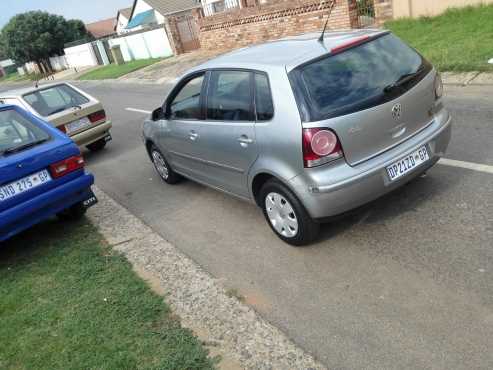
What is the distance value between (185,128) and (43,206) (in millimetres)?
1779

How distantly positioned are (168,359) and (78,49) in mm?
49974

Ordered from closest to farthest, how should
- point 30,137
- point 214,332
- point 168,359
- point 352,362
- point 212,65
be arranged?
point 352,362 → point 168,359 → point 214,332 → point 212,65 → point 30,137

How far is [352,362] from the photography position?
2.84 metres

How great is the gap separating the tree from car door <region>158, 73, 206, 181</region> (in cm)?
5562

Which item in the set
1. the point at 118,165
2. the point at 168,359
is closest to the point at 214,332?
the point at 168,359

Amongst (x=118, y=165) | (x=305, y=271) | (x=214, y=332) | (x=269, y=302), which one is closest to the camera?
(x=214, y=332)

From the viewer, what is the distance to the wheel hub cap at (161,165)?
6.54 m

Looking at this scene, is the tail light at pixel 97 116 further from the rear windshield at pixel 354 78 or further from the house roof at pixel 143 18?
the house roof at pixel 143 18

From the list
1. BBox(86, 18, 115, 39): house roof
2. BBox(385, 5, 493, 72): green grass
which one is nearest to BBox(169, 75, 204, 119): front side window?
BBox(385, 5, 493, 72): green grass

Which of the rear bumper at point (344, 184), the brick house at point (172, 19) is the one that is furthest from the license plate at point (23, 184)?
the brick house at point (172, 19)

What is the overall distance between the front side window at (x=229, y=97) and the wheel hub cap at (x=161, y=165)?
6.28 feet

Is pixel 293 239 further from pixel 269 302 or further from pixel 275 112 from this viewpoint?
pixel 275 112

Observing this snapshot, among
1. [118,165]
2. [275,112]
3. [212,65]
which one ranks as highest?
[212,65]

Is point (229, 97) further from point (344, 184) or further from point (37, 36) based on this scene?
point (37, 36)
